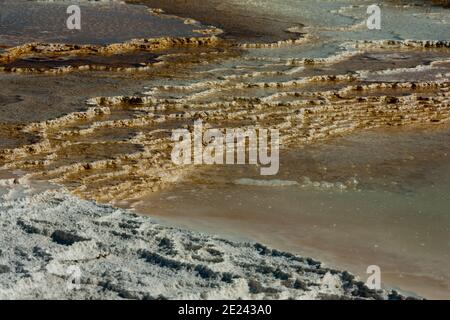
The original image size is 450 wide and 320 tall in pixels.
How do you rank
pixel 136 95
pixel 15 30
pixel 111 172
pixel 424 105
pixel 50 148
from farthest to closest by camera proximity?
pixel 15 30
pixel 424 105
pixel 136 95
pixel 50 148
pixel 111 172

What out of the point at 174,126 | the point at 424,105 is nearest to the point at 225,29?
the point at 424,105

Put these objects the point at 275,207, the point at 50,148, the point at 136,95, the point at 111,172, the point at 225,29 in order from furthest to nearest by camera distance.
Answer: the point at 225,29
the point at 136,95
the point at 50,148
the point at 111,172
the point at 275,207

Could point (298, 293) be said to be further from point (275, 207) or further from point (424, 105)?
point (424, 105)

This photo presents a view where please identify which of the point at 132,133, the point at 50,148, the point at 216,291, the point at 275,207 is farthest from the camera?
the point at 132,133

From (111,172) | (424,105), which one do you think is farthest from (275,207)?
(424,105)

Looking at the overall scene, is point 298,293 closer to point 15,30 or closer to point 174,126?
point 174,126

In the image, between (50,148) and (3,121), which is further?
(3,121)

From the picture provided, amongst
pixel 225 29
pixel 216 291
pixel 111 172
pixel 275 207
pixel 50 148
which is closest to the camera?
pixel 216 291

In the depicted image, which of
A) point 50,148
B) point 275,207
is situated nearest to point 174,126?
point 50,148

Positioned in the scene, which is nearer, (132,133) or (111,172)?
(111,172)
